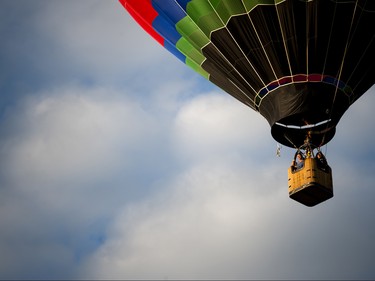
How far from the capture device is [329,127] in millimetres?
21953

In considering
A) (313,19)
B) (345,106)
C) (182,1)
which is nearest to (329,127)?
(345,106)

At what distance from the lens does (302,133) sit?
22.1m

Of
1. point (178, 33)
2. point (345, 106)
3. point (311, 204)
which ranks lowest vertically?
point (311, 204)

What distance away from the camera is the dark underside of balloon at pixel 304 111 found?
21.5 metres

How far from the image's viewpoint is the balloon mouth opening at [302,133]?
22.0m

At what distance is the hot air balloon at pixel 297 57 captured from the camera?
21359 mm

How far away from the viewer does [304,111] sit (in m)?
21.5

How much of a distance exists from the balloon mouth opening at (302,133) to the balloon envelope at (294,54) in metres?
0.02

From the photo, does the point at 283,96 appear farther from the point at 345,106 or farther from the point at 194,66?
the point at 194,66

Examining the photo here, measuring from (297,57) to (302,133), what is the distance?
1.37m

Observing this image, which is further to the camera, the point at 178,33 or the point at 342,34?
the point at 178,33

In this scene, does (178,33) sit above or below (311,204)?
above

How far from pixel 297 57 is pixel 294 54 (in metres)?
0.07

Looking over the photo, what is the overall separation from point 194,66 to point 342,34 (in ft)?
10.8
